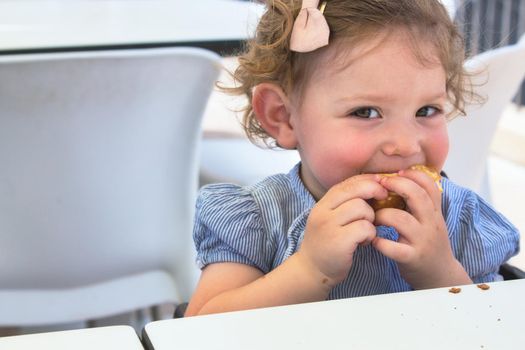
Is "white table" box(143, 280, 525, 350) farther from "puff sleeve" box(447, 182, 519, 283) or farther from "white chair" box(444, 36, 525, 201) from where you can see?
"white chair" box(444, 36, 525, 201)

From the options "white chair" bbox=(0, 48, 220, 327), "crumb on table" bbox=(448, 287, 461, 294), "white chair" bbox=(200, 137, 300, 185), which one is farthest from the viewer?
"white chair" bbox=(200, 137, 300, 185)

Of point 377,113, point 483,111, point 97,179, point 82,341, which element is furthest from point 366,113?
point 483,111

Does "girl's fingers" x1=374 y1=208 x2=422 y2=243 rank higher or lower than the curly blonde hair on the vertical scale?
lower

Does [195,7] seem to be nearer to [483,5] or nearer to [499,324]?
[499,324]

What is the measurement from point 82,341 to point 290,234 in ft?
1.88

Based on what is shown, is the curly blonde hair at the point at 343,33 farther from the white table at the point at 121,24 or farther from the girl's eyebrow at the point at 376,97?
the white table at the point at 121,24

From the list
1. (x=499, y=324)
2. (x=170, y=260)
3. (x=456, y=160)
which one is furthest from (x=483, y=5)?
(x=499, y=324)

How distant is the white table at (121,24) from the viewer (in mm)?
2404

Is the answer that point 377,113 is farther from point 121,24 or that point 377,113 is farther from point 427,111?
point 121,24

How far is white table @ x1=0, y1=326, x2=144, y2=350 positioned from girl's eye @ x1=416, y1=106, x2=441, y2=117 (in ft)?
2.00

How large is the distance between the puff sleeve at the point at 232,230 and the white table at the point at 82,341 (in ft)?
→ 1.72

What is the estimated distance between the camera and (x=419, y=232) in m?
1.22

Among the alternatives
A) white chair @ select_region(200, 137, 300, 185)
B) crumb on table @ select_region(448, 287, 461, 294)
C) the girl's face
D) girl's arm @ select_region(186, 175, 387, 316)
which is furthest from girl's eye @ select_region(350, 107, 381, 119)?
white chair @ select_region(200, 137, 300, 185)

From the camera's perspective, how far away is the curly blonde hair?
1.35 m
